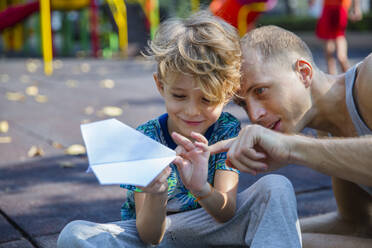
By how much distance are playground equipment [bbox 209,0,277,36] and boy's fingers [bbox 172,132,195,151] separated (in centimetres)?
694

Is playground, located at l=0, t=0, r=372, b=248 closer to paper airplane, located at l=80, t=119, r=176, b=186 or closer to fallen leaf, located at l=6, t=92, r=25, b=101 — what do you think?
fallen leaf, located at l=6, t=92, r=25, b=101

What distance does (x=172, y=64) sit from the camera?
1.91 metres

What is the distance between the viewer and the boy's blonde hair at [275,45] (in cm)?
208

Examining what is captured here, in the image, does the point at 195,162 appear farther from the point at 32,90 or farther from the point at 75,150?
the point at 32,90

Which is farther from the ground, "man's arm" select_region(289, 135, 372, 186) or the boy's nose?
the boy's nose

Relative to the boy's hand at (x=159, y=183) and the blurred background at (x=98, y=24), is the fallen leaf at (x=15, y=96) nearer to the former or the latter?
the blurred background at (x=98, y=24)

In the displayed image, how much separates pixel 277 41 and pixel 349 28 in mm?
16497

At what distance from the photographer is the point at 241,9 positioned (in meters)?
→ 9.59

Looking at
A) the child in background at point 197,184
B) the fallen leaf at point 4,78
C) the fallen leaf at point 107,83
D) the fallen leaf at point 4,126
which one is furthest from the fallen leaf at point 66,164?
the fallen leaf at point 4,78

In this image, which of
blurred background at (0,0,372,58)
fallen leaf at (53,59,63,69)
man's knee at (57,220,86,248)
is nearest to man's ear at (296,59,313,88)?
man's knee at (57,220,86,248)

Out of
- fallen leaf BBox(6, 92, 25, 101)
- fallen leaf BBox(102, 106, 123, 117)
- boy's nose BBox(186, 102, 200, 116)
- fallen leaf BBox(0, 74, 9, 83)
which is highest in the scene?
boy's nose BBox(186, 102, 200, 116)

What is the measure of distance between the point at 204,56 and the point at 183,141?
0.40m

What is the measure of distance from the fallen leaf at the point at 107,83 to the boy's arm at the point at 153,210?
5914mm

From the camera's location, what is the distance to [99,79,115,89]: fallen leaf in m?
7.78
